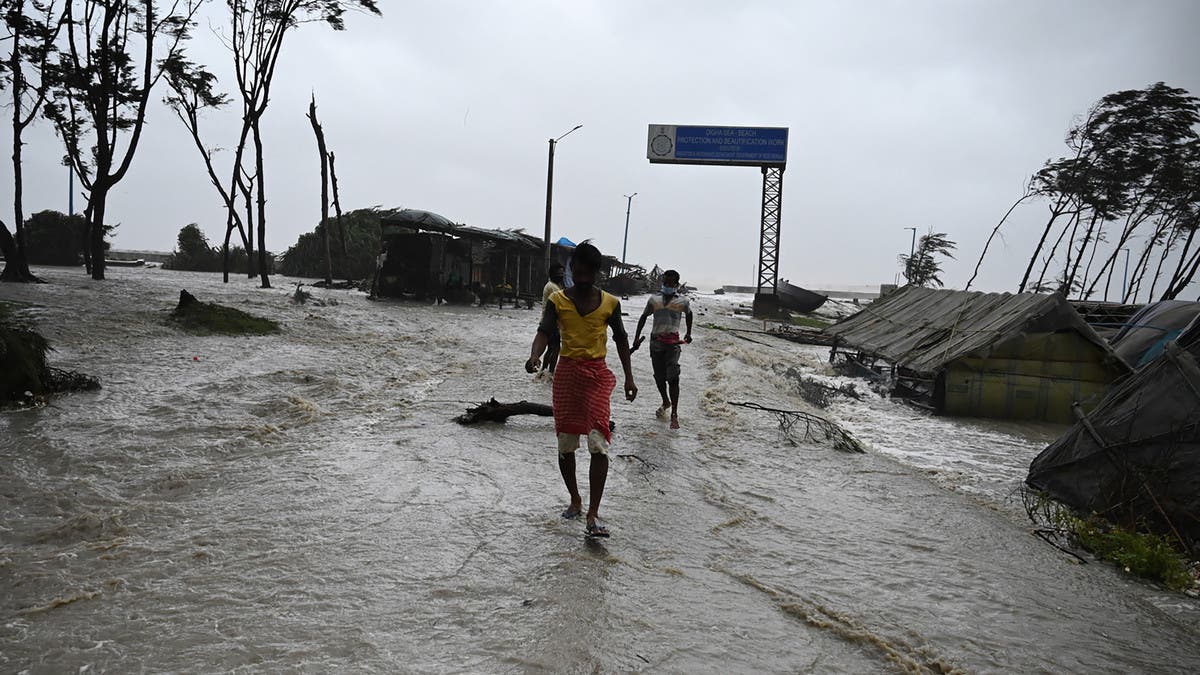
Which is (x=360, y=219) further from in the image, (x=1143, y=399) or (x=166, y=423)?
(x=1143, y=399)

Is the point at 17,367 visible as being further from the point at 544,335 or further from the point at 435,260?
the point at 435,260

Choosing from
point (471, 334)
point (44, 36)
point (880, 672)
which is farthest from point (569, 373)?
point (44, 36)

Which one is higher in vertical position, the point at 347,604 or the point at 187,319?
the point at 187,319

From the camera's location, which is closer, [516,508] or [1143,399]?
[516,508]

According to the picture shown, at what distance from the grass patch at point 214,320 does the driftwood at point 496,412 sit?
7250mm

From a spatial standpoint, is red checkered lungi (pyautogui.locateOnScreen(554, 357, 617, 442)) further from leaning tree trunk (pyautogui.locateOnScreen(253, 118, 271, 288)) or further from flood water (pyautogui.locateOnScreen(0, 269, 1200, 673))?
leaning tree trunk (pyautogui.locateOnScreen(253, 118, 271, 288))

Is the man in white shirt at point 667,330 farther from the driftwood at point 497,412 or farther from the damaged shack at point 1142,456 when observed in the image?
the damaged shack at point 1142,456

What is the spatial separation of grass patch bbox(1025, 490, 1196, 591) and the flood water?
0.21 m

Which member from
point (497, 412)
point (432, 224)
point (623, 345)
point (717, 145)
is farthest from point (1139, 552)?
point (717, 145)

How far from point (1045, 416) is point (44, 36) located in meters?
29.0

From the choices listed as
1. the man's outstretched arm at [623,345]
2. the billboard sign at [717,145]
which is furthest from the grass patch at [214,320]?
the billboard sign at [717,145]

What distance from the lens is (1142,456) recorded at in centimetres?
577

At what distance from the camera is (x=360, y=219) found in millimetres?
41250

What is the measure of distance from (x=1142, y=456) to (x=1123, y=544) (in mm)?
1036
